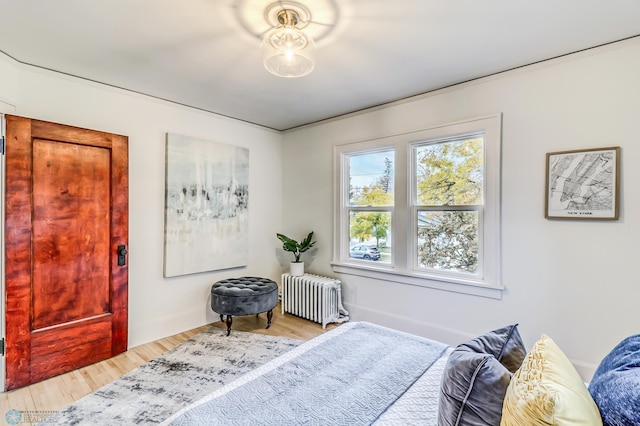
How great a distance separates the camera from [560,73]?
2305 millimetres

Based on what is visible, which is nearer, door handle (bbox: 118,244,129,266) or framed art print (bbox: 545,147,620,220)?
framed art print (bbox: 545,147,620,220)

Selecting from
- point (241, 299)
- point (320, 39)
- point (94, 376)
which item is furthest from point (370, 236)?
point (94, 376)

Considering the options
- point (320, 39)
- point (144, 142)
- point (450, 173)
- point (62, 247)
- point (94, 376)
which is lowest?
point (94, 376)

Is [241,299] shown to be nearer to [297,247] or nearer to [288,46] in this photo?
[297,247]

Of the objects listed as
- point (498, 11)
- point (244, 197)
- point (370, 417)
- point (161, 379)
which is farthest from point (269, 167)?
point (370, 417)

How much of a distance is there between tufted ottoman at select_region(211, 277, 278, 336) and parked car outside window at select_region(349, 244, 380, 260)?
104 cm

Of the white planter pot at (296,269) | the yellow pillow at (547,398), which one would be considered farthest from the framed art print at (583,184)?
the white planter pot at (296,269)

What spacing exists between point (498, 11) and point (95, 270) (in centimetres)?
360

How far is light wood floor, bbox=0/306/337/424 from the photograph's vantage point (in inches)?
80.4

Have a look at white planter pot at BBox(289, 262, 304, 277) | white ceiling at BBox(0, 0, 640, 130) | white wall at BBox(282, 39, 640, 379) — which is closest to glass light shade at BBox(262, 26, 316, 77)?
white ceiling at BBox(0, 0, 640, 130)

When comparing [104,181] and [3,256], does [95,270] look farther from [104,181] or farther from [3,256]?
[104,181]

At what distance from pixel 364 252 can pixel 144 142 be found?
2665 millimetres

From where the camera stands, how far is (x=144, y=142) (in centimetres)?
305

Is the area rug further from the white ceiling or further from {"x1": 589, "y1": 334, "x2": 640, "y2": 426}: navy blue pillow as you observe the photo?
the white ceiling
